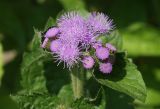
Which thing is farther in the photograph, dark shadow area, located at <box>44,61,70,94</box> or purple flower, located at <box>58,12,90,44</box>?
dark shadow area, located at <box>44,61,70,94</box>

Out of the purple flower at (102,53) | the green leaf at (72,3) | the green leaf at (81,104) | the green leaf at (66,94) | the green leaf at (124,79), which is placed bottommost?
the green leaf at (81,104)

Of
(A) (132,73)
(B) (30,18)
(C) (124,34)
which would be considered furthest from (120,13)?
(A) (132,73)

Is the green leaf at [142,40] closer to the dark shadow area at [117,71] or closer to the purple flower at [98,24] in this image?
the dark shadow area at [117,71]

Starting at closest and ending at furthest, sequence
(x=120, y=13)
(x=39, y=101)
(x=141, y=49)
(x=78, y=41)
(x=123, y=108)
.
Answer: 1. (x=78, y=41)
2. (x=39, y=101)
3. (x=123, y=108)
4. (x=141, y=49)
5. (x=120, y=13)

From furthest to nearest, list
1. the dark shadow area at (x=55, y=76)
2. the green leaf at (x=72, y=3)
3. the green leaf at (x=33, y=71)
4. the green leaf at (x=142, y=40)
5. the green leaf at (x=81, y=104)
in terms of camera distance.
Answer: the green leaf at (x=72, y=3) < the green leaf at (x=142, y=40) < the dark shadow area at (x=55, y=76) < the green leaf at (x=33, y=71) < the green leaf at (x=81, y=104)

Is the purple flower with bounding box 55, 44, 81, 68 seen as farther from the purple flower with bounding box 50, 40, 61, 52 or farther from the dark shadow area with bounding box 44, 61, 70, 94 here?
the dark shadow area with bounding box 44, 61, 70, 94

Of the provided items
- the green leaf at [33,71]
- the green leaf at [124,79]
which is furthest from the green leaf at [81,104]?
the green leaf at [33,71]

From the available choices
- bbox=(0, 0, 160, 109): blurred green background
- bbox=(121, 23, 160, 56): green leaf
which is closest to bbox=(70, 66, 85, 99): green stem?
bbox=(0, 0, 160, 109): blurred green background

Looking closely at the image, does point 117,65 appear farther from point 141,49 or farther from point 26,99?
point 141,49
